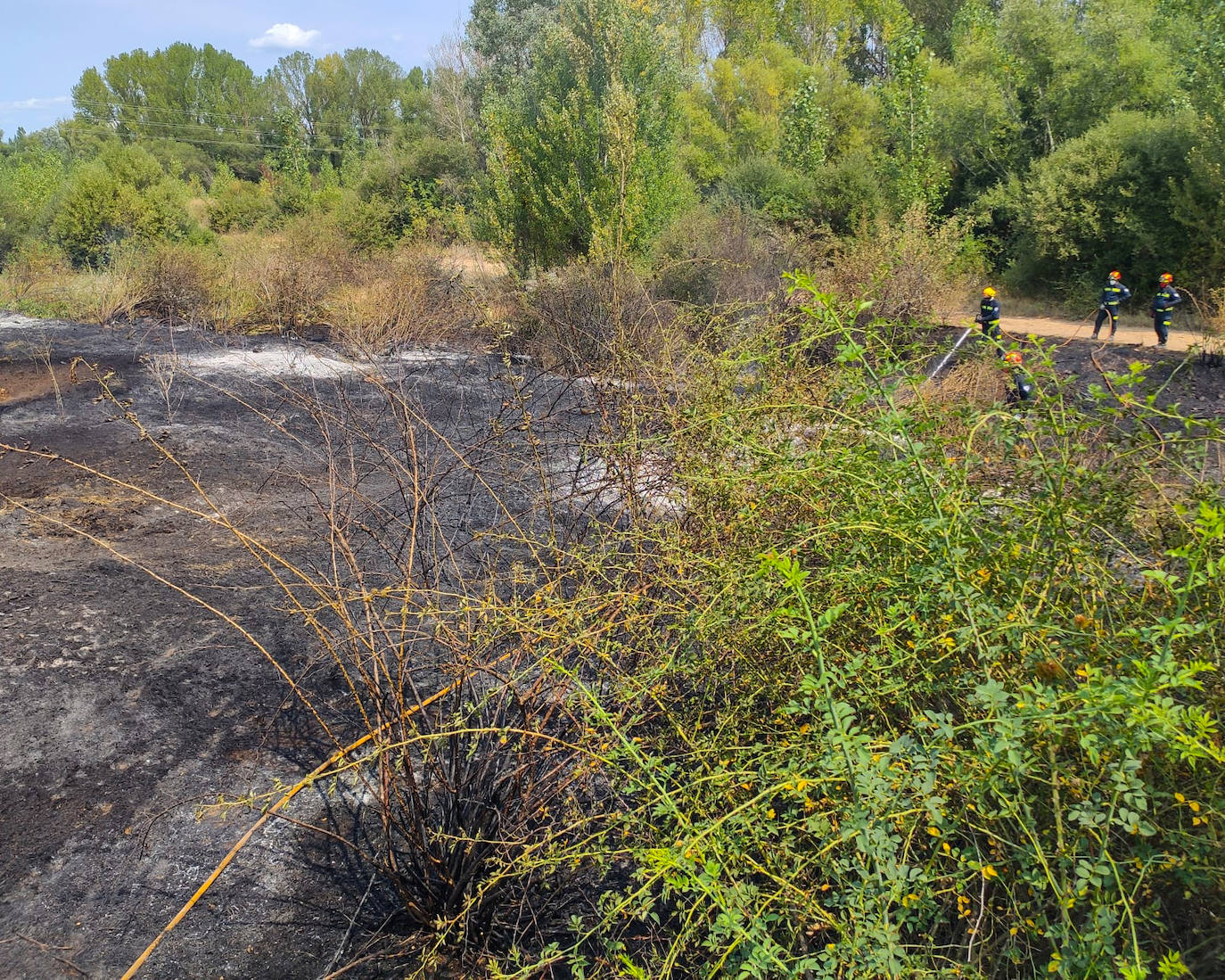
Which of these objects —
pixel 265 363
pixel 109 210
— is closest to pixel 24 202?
pixel 109 210

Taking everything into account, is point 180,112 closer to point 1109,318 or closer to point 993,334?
point 1109,318

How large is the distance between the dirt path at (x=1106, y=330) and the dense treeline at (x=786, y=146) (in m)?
1.30

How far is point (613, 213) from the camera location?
13.1 meters

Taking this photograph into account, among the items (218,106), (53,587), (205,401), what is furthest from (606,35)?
(218,106)

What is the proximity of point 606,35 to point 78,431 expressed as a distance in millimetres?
9448

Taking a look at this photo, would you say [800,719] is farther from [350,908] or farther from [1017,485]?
[350,908]

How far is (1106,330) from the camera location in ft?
52.1

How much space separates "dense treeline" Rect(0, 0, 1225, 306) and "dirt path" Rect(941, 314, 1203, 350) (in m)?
1.30

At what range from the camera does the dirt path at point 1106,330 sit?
563 inches

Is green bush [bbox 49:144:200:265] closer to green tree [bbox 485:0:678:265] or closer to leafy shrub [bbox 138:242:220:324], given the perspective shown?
leafy shrub [bbox 138:242:220:324]

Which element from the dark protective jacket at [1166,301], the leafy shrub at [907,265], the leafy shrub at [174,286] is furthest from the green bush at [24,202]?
the dark protective jacket at [1166,301]

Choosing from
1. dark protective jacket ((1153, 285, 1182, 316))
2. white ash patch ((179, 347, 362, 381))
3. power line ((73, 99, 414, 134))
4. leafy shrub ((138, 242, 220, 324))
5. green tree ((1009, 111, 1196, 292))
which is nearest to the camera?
white ash patch ((179, 347, 362, 381))

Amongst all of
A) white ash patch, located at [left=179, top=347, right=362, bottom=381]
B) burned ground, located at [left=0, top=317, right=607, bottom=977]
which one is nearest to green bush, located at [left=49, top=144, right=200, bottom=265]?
white ash patch, located at [left=179, top=347, right=362, bottom=381]

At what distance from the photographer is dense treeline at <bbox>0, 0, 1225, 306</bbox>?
13703 millimetres
